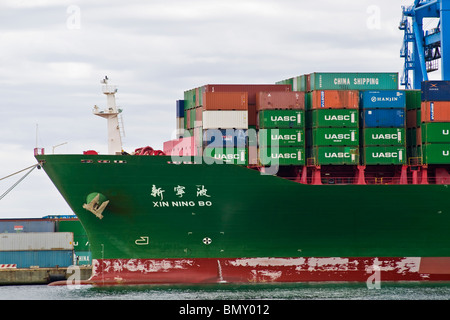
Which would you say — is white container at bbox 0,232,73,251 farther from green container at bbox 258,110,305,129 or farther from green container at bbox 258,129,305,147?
green container at bbox 258,110,305,129

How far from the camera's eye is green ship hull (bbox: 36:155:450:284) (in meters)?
49.9

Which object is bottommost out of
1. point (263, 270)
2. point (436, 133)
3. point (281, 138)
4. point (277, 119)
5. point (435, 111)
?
point (263, 270)

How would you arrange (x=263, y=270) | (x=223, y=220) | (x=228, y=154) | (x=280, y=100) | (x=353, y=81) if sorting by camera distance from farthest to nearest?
(x=353, y=81) → (x=280, y=100) → (x=228, y=154) → (x=263, y=270) → (x=223, y=220)

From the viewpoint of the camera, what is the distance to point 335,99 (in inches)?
2041

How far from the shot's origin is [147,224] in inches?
1973

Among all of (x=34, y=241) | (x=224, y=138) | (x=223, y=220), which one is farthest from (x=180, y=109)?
(x=34, y=241)

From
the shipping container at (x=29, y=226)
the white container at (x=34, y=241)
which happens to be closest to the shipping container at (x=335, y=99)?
the white container at (x=34, y=241)

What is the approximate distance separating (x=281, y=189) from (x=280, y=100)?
535cm

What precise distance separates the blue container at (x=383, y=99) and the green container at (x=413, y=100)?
1389 mm

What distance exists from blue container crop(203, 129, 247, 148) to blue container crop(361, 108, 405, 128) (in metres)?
7.40

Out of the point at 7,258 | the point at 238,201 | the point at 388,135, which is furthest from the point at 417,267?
the point at 7,258

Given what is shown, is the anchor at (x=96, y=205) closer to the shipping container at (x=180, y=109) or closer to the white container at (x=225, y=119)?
the white container at (x=225, y=119)

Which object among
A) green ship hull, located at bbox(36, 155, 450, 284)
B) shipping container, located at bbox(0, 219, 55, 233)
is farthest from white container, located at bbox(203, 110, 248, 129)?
shipping container, located at bbox(0, 219, 55, 233)

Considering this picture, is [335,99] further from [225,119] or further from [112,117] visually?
[112,117]
